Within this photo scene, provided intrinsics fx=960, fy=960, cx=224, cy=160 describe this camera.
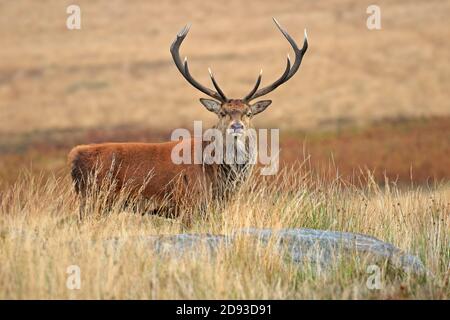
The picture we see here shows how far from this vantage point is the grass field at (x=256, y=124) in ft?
24.4

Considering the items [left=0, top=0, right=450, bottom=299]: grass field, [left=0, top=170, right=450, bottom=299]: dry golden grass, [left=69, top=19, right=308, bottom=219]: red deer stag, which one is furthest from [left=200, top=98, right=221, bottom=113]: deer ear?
[left=0, top=170, right=450, bottom=299]: dry golden grass

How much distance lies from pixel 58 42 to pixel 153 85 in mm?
12653

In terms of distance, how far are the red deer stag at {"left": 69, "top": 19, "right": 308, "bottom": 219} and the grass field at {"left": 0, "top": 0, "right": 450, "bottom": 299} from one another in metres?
0.29

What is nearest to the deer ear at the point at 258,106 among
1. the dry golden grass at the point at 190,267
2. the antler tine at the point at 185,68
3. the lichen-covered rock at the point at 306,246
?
the antler tine at the point at 185,68

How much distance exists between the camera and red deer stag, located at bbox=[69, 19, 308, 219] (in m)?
10.6

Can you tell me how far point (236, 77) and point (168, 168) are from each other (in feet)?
119

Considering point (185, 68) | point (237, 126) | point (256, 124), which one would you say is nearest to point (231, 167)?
point (237, 126)

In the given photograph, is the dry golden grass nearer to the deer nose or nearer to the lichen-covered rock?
the lichen-covered rock

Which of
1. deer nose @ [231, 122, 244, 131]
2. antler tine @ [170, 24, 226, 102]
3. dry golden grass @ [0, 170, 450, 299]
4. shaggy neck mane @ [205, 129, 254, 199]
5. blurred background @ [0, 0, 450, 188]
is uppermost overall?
blurred background @ [0, 0, 450, 188]

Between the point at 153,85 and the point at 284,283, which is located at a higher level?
the point at 153,85
